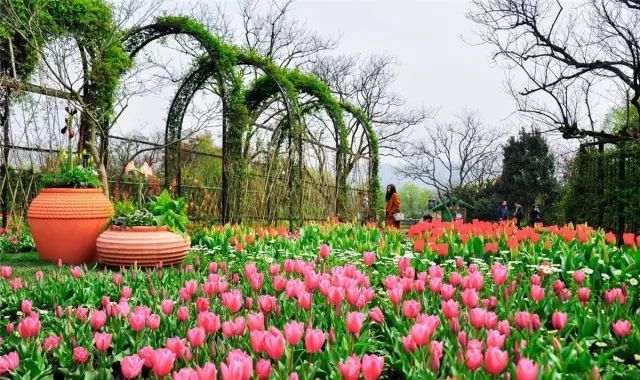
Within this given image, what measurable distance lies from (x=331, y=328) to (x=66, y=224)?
201 inches

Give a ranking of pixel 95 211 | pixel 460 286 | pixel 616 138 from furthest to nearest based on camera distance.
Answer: pixel 616 138 < pixel 95 211 < pixel 460 286

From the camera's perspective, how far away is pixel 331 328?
2.05 meters

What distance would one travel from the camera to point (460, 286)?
2.96 m

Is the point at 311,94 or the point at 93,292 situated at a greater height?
the point at 311,94

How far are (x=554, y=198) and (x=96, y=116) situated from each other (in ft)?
73.8

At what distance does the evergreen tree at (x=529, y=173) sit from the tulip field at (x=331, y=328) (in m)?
23.0

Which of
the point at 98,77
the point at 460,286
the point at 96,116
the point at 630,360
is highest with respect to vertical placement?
the point at 98,77

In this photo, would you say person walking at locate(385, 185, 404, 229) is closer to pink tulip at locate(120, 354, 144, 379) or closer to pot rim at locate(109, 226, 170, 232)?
pot rim at locate(109, 226, 170, 232)

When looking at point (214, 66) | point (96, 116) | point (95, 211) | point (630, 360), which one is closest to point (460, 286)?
point (630, 360)

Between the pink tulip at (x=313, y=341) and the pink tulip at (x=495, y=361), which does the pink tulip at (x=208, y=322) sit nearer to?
the pink tulip at (x=313, y=341)

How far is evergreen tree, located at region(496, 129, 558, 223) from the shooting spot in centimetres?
2620

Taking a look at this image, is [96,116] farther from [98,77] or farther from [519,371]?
[519,371]

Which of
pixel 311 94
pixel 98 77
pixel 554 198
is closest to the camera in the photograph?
pixel 98 77

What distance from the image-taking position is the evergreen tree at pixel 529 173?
26.2m
